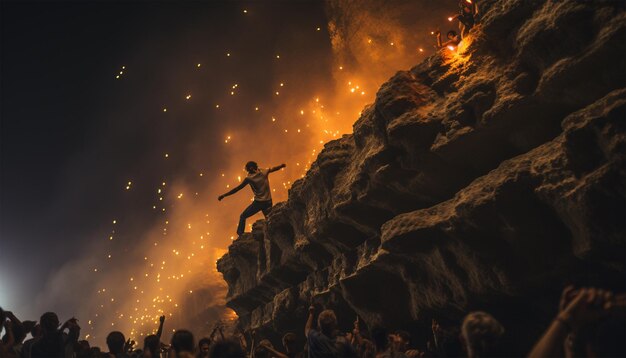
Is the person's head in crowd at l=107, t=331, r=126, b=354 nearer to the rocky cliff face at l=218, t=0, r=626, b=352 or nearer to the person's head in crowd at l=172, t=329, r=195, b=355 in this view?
the person's head in crowd at l=172, t=329, r=195, b=355

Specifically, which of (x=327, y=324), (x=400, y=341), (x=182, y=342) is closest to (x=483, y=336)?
(x=327, y=324)

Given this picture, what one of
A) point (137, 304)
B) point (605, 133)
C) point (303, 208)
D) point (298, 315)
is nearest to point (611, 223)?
point (605, 133)

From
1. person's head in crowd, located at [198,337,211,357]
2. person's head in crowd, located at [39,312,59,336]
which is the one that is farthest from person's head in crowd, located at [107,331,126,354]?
person's head in crowd, located at [198,337,211,357]

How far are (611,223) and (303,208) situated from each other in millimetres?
6479

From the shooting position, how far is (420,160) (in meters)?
6.28

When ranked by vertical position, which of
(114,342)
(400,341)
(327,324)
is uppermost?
(114,342)

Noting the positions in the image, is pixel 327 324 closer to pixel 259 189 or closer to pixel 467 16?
pixel 467 16

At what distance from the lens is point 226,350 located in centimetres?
334

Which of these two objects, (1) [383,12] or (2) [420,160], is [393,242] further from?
(1) [383,12]

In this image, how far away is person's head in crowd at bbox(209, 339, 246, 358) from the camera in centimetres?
332

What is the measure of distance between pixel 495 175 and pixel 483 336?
2984 millimetres

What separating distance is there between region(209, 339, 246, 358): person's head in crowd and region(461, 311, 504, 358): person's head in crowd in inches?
71.7

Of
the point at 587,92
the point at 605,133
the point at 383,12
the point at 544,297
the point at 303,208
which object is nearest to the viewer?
the point at 605,133

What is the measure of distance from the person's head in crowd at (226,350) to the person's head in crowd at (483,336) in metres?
1.82
